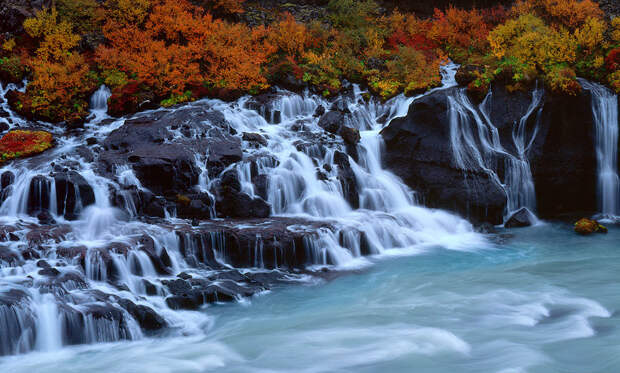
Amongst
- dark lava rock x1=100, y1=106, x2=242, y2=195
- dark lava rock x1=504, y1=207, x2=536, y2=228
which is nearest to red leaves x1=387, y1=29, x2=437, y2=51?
dark lava rock x1=504, y1=207, x2=536, y2=228

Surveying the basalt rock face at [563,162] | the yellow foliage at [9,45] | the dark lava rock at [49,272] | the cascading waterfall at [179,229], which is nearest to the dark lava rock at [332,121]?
the cascading waterfall at [179,229]

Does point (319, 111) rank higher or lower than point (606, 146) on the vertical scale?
higher

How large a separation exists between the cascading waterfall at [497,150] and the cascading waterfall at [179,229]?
0.57 metres

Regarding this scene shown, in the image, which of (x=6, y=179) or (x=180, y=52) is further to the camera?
(x=180, y=52)

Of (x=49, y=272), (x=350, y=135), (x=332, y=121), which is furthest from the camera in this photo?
(x=332, y=121)

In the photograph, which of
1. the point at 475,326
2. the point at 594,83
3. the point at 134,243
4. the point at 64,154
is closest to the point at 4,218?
the point at 64,154

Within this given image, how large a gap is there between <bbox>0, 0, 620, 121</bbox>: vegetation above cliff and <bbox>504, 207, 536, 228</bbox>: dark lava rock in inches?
159

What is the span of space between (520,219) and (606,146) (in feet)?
12.3

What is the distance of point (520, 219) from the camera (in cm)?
1419

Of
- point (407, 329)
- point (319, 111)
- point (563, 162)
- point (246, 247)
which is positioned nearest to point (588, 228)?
point (563, 162)

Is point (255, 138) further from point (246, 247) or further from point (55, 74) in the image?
point (55, 74)

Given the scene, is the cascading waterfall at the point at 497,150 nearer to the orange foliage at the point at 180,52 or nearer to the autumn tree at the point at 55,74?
the orange foliage at the point at 180,52

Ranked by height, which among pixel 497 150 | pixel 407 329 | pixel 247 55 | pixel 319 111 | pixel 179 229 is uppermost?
pixel 247 55

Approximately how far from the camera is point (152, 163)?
12516 mm
